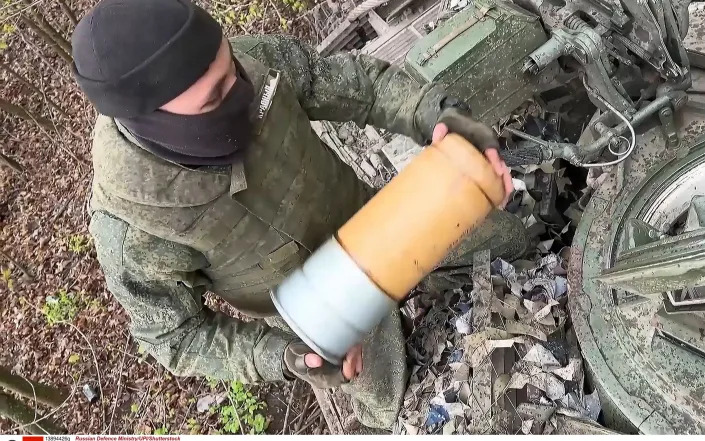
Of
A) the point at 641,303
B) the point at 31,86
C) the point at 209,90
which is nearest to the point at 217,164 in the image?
the point at 209,90

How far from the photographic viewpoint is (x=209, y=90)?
226 centimetres

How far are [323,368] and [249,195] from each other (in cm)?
86

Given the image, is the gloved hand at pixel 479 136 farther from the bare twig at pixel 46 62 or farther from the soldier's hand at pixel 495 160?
the bare twig at pixel 46 62

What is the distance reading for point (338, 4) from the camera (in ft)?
21.2

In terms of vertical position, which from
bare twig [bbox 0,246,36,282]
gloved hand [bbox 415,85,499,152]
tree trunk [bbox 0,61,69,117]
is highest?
gloved hand [bbox 415,85,499,152]

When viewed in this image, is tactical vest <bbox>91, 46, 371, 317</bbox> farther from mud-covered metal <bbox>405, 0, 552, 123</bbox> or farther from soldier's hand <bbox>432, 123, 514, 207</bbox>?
mud-covered metal <bbox>405, 0, 552, 123</bbox>

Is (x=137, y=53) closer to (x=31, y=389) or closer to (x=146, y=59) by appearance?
(x=146, y=59)

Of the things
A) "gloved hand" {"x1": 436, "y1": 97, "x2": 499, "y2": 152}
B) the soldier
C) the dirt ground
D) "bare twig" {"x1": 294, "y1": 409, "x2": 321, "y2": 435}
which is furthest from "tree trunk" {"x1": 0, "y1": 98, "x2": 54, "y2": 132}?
"gloved hand" {"x1": 436, "y1": 97, "x2": 499, "y2": 152}

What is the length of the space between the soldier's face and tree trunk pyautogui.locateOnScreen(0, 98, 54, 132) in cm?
652

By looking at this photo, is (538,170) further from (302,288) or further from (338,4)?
(338,4)

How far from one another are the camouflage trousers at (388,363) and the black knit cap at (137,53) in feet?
7.66

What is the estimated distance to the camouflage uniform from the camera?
2502 millimetres

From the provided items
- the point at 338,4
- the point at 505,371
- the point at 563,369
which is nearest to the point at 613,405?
the point at 563,369

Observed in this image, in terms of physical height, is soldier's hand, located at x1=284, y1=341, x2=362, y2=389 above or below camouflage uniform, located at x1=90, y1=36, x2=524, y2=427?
below
